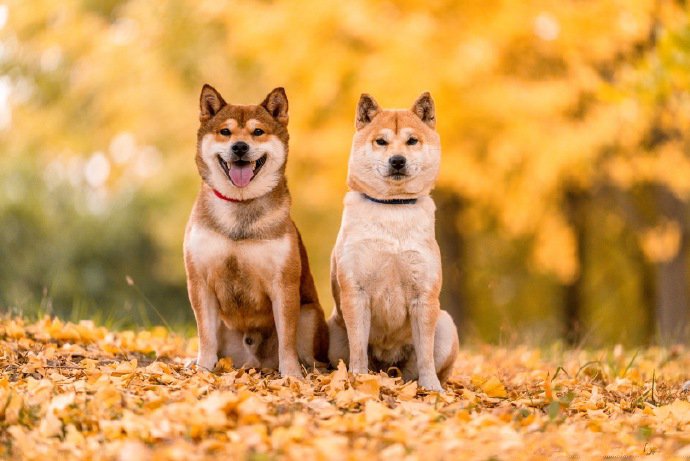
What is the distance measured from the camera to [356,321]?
15.1 ft

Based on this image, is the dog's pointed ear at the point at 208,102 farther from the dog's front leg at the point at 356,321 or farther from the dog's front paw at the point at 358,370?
→ the dog's front paw at the point at 358,370

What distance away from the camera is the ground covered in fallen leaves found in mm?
3281

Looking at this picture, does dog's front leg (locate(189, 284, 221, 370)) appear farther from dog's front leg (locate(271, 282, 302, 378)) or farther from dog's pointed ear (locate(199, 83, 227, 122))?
dog's pointed ear (locate(199, 83, 227, 122))

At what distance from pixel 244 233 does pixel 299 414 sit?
1324 mm

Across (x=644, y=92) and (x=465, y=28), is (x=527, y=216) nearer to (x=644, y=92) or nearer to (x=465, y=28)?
(x=465, y=28)

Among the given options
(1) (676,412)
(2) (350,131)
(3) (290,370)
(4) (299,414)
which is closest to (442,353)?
(3) (290,370)

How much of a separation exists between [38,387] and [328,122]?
6589mm

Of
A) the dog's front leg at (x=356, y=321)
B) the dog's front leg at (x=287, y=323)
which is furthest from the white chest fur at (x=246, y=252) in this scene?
the dog's front leg at (x=356, y=321)

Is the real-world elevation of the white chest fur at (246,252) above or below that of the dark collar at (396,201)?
below

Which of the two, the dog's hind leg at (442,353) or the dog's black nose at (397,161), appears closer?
the dog's black nose at (397,161)

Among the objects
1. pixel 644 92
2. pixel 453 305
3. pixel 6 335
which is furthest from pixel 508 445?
pixel 453 305

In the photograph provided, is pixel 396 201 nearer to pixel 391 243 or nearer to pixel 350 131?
pixel 391 243

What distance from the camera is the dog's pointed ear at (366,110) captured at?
15.8 ft

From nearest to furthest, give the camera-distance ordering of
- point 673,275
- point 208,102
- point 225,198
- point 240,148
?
point 240,148 < point 225,198 < point 208,102 < point 673,275
